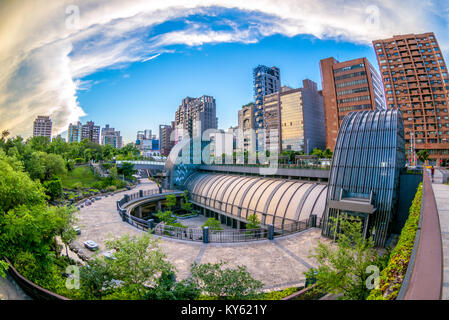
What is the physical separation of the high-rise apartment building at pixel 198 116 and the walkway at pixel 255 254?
12666cm

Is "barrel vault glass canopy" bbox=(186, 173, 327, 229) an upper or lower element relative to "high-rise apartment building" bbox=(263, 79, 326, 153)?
lower

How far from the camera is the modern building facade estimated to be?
19453mm

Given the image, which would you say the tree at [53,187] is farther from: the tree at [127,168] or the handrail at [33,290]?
the handrail at [33,290]

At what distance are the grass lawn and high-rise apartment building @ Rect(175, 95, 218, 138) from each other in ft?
274

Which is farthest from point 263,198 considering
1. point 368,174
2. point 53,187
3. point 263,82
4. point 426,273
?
point 263,82

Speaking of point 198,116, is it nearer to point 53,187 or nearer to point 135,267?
point 53,187

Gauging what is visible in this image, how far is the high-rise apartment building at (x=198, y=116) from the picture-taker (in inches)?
6004

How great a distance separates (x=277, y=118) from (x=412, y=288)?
117655 mm

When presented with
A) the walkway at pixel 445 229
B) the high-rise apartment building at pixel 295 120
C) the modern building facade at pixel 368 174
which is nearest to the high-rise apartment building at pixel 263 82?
the high-rise apartment building at pixel 295 120

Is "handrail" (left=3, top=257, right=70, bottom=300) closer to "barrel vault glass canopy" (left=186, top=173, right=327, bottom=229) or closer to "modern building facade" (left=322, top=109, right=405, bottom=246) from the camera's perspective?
"barrel vault glass canopy" (left=186, top=173, right=327, bottom=229)

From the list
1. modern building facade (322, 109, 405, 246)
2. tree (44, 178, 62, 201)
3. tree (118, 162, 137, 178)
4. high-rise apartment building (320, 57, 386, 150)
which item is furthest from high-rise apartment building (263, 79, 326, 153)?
tree (44, 178, 62, 201)

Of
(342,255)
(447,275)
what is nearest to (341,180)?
(342,255)
